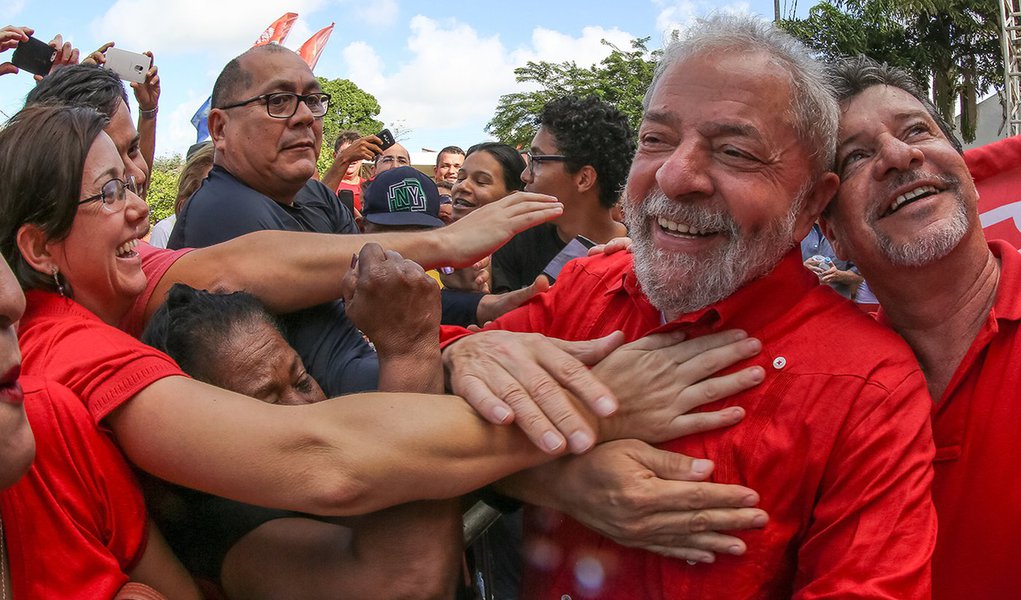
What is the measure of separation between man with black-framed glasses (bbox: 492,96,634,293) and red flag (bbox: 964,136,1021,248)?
203cm

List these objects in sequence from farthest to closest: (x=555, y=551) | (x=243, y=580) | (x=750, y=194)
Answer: (x=555, y=551) → (x=750, y=194) → (x=243, y=580)

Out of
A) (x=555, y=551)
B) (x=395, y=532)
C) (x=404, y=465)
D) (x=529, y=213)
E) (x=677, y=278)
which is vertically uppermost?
(x=529, y=213)

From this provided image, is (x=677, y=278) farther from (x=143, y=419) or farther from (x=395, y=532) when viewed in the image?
(x=143, y=419)

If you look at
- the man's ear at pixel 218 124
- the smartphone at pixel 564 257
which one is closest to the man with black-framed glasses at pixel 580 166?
the smartphone at pixel 564 257

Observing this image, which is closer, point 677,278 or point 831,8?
point 677,278

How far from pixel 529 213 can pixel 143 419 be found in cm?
118

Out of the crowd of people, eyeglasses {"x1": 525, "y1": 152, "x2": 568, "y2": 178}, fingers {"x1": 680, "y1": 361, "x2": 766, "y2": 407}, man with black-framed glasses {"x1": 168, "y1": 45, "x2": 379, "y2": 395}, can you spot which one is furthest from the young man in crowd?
fingers {"x1": 680, "y1": 361, "x2": 766, "y2": 407}

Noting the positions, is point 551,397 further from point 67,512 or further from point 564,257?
point 564,257

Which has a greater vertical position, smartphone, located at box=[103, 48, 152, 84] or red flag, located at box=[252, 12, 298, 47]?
red flag, located at box=[252, 12, 298, 47]

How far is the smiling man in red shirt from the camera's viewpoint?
6.61 feet

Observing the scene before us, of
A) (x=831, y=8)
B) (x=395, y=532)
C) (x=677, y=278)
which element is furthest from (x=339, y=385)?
(x=831, y=8)

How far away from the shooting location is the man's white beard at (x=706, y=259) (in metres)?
2.07

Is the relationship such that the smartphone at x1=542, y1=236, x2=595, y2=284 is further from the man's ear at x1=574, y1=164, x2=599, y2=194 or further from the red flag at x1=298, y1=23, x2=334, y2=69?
the red flag at x1=298, y1=23, x2=334, y2=69

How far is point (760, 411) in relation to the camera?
1951 millimetres
